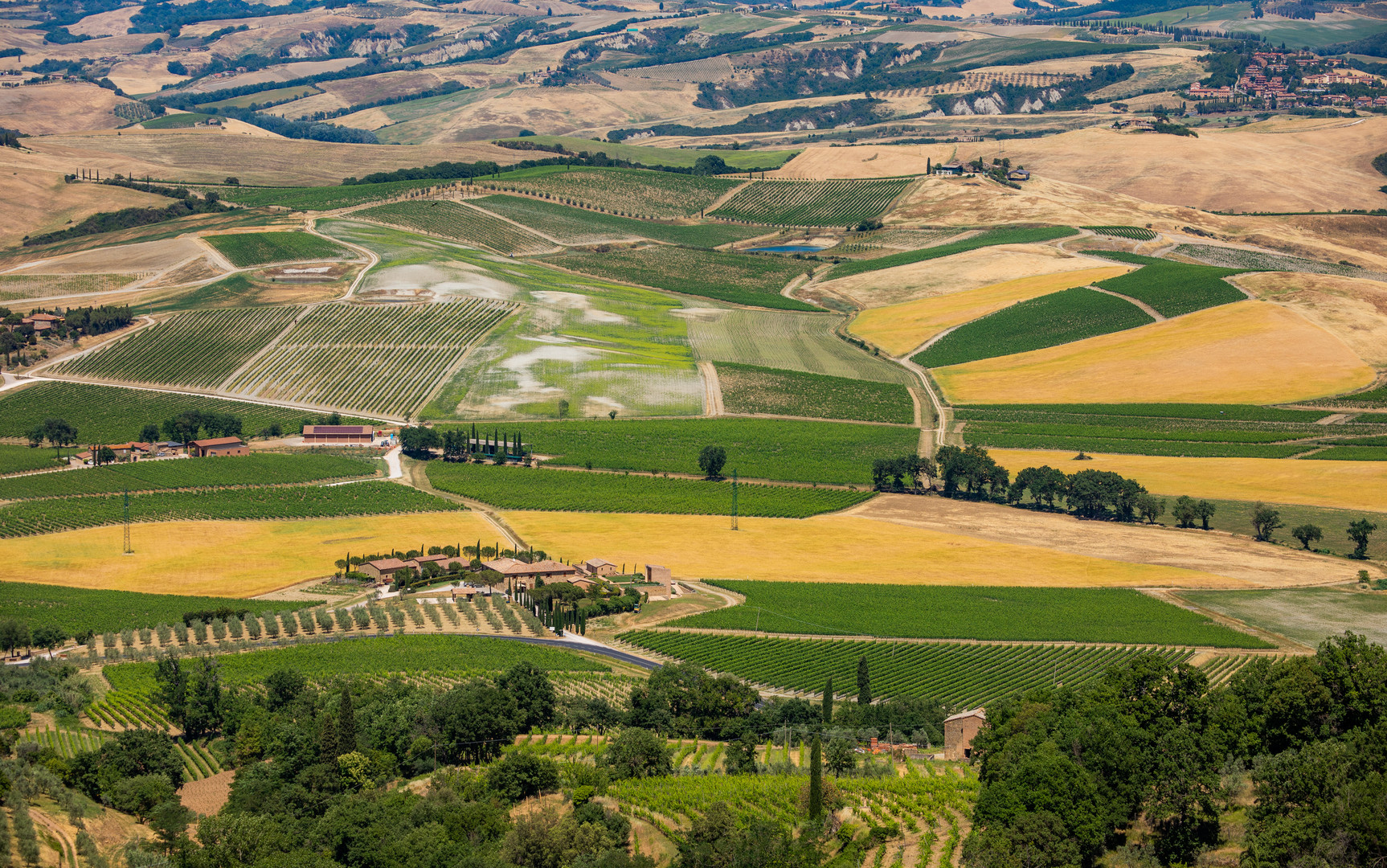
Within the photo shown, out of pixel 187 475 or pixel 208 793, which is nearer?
pixel 208 793

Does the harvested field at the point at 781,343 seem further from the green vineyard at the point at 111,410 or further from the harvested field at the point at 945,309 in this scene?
the green vineyard at the point at 111,410

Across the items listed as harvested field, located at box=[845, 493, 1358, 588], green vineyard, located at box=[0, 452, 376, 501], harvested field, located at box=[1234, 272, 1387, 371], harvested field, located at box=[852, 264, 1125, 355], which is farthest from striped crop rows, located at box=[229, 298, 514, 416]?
harvested field, located at box=[1234, 272, 1387, 371]

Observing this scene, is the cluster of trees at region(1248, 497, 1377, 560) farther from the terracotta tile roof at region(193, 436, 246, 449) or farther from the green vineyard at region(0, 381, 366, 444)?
the terracotta tile roof at region(193, 436, 246, 449)

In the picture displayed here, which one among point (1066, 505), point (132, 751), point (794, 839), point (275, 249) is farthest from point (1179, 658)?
point (275, 249)

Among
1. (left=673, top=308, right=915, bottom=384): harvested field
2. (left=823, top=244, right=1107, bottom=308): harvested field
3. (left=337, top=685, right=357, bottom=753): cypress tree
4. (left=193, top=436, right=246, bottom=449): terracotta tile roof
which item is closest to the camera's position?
(left=337, top=685, right=357, bottom=753): cypress tree

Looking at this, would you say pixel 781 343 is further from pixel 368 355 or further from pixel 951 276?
pixel 368 355

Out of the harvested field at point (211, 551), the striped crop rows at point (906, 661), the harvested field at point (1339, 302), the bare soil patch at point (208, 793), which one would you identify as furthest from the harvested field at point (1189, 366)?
the bare soil patch at point (208, 793)

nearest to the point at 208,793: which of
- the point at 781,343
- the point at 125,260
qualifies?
the point at 781,343
